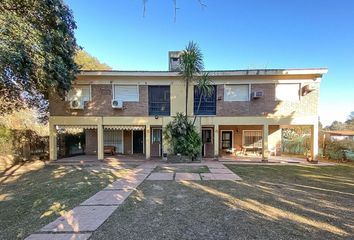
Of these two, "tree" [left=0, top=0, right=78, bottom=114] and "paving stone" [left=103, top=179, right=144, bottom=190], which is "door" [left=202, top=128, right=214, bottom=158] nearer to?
"paving stone" [left=103, top=179, right=144, bottom=190]

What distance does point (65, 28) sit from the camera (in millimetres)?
11586

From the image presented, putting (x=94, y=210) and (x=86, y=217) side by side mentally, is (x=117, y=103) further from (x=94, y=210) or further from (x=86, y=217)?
(x=86, y=217)

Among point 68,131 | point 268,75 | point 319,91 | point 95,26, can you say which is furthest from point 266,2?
point 68,131

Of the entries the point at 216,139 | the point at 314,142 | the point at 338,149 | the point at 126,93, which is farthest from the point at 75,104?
the point at 338,149

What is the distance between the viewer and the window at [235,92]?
50.1 feet

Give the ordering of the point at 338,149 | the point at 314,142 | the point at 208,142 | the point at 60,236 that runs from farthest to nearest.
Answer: the point at 208,142, the point at 338,149, the point at 314,142, the point at 60,236

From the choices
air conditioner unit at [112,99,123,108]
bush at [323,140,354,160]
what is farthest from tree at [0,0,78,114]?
bush at [323,140,354,160]

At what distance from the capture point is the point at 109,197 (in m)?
6.89

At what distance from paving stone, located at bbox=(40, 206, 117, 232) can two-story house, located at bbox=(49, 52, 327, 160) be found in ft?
31.9

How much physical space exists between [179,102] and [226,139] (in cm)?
577

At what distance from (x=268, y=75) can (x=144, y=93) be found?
8596 millimetres

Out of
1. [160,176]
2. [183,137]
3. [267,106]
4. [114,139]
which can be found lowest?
[160,176]

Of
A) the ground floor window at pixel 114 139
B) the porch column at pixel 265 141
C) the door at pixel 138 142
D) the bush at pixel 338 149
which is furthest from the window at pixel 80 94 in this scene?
the bush at pixel 338 149

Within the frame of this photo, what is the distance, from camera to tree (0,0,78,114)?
858cm
